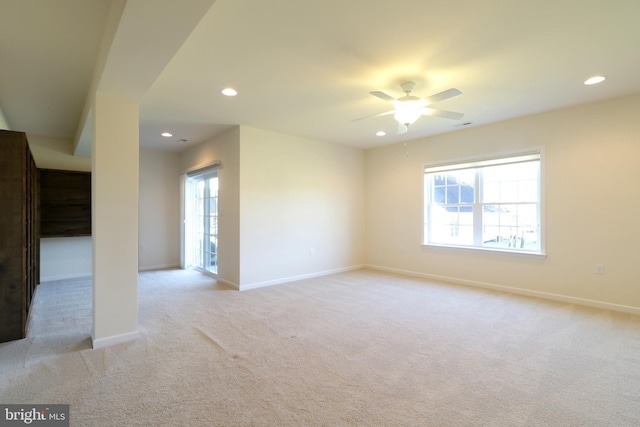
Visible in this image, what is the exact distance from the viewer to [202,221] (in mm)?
6273

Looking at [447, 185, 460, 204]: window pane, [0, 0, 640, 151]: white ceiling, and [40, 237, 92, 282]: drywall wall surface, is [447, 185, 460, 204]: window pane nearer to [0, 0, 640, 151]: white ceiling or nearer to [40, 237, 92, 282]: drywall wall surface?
[0, 0, 640, 151]: white ceiling

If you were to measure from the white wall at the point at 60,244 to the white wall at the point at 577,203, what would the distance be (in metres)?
6.72

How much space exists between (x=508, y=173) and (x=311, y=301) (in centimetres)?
367

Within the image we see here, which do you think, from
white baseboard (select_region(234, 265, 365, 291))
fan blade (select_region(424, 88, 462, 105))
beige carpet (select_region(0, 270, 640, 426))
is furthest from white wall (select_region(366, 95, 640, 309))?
fan blade (select_region(424, 88, 462, 105))

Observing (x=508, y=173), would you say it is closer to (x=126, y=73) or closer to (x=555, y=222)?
(x=555, y=222)

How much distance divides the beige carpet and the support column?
0.25m

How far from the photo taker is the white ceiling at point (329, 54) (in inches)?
79.4

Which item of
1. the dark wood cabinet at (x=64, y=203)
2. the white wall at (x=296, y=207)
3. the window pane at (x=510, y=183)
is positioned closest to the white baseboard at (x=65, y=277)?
the dark wood cabinet at (x=64, y=203)

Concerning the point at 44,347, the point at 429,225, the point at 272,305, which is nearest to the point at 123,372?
the point at 44,347

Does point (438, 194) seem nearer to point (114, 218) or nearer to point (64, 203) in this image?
point (114, 218)

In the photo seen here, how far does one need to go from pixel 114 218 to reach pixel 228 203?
2224mm

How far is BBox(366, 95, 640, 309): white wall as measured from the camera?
3641 millimetres

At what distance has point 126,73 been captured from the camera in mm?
2346

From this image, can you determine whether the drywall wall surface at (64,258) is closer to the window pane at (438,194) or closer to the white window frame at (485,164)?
the white window frame at (485,164)
